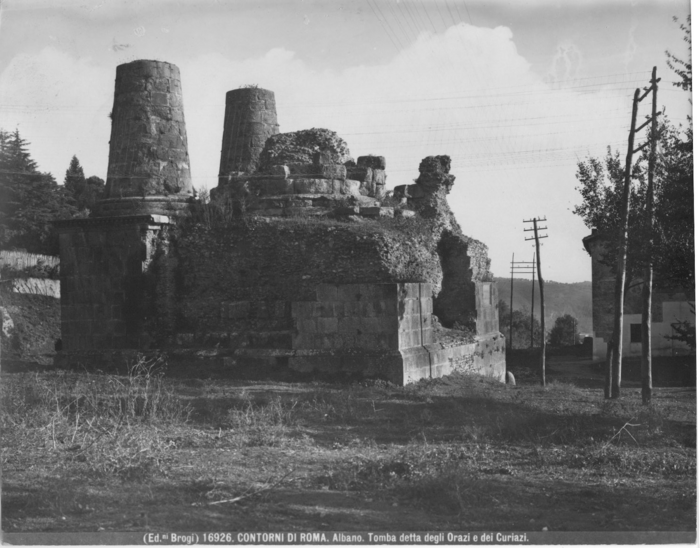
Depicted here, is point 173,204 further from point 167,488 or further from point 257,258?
point 167,488

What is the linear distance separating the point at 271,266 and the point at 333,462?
295 inches

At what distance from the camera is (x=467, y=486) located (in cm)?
726

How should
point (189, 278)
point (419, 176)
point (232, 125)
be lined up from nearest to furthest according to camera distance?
point (189, 278), point (419, 176), point (232, 125)

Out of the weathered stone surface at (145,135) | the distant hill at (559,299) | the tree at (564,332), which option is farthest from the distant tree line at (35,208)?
the distant hill at (559,299)

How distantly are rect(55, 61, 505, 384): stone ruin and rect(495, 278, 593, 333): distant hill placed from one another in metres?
78.0

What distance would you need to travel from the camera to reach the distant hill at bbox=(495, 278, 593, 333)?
99.0m

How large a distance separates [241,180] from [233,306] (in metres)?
2.88

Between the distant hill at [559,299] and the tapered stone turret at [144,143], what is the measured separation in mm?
80009

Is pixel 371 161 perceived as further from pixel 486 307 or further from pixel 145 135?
pixel 145 135

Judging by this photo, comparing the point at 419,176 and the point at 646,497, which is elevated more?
the point at 419,176

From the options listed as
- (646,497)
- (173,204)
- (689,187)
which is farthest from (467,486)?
(173,204)

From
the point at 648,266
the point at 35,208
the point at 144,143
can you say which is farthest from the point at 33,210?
the point at 648,266

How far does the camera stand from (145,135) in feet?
56.7

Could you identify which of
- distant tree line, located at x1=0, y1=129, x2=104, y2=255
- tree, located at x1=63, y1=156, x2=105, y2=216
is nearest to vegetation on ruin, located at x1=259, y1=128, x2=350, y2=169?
distant tree line, located at x1=0, y1=129, x2=104, y2=255
